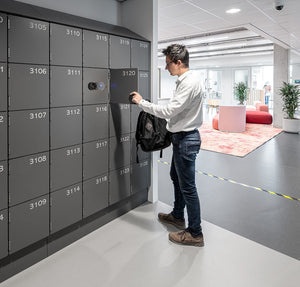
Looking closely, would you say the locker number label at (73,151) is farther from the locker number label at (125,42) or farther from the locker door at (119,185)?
the locker number label at (125,42)

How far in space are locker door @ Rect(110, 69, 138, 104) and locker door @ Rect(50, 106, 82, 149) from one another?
33cm

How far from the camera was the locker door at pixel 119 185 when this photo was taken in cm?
237

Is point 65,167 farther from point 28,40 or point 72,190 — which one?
point 28,40

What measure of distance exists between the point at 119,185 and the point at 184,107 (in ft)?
3.24

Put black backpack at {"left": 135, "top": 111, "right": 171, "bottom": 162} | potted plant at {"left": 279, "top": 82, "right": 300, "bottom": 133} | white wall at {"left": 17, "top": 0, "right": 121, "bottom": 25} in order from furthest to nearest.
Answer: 1. potted plant at {"left": 279, "top": 82, "right": 300, "bottom": 133}
2. black backpack at {"left": 135, "top": 111, "right": 171, "bottom": 162}
3. white wall at {"left": 17, "top": 0, "right": 121, "bottom": 25}

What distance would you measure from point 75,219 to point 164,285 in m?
0.84

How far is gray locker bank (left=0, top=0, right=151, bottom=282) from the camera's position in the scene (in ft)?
5.29

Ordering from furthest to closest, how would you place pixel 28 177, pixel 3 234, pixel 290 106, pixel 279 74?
pixel 279 74, pixel 290 106, pixel 28 177, pixel 3 234

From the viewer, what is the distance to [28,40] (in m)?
1.64

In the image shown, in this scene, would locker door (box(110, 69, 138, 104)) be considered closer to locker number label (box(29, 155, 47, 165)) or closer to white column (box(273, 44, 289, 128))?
locker number label (box(29, 155, 47, 165))

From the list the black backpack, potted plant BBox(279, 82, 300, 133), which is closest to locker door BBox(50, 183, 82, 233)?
the black backpack

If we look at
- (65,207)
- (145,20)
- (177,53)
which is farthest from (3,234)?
(145,20)

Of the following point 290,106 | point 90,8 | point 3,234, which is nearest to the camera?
point 3,234

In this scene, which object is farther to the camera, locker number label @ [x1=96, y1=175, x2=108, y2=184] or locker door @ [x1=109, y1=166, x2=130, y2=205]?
locker door @ [x1=109, y1=166, x2=130, y2=205]
